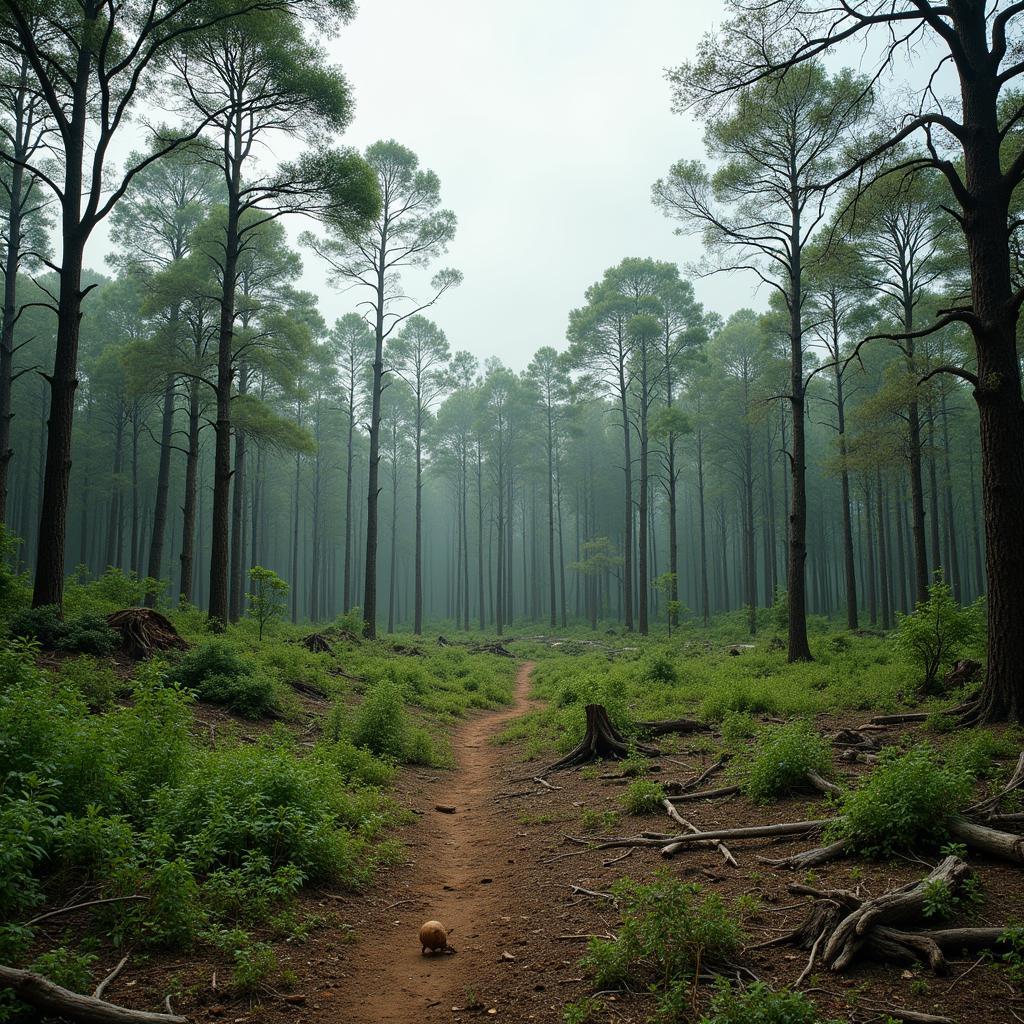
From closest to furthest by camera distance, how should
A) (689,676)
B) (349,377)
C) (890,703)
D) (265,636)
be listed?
1. (890,703)
2. (689,676)
3. (265,636)
4. (349,377)

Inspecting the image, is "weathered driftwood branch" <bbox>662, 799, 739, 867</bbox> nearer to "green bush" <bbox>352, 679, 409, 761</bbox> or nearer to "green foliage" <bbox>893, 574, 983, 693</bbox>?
"green bush" <bbox>352, 679, 409, 761</bbox>

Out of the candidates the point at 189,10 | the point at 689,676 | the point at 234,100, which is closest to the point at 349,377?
the point at 234,100

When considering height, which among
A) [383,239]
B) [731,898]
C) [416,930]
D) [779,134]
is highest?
[383,239]

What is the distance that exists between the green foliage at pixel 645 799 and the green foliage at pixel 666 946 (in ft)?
9.01

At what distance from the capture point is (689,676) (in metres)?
13.8

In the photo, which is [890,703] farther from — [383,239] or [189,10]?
[383,239]

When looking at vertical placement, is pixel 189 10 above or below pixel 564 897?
above

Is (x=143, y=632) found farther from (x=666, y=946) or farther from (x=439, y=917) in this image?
(x=666, y=946)

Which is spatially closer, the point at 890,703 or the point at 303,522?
the point at 890,703

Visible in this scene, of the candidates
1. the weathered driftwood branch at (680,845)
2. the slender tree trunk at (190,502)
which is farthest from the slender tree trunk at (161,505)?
the weathered driftwood branch at (680,845)

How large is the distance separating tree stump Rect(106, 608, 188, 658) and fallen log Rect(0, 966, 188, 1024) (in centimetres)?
764

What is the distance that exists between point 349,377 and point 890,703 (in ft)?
95.1

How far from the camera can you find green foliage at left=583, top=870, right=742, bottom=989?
129 inches

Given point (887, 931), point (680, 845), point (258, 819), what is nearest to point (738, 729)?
point (680, 845)
